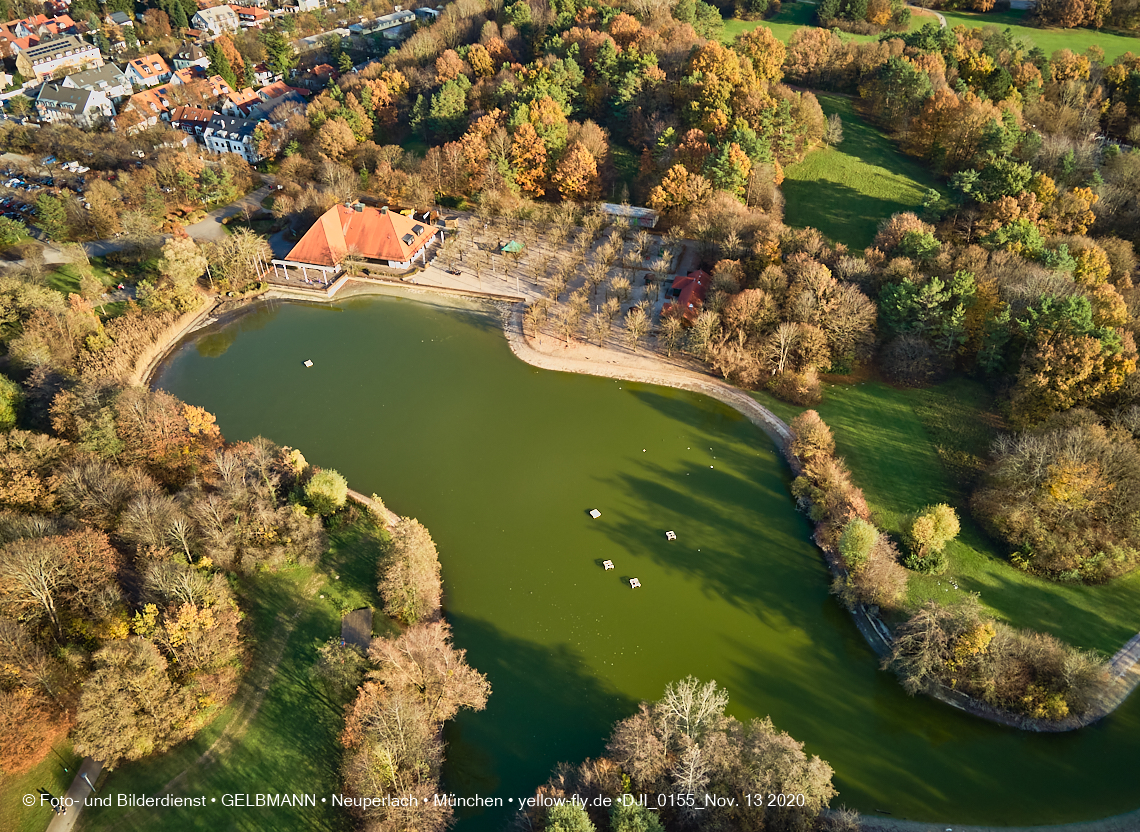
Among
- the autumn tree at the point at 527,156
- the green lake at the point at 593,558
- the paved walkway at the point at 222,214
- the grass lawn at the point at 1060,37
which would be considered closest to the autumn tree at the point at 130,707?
the green lake at the point at 593,558

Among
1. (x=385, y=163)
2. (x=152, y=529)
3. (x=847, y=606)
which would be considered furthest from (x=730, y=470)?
(x=385, y=163)

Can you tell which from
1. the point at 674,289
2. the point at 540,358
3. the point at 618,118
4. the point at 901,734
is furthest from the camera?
the point at 618,118

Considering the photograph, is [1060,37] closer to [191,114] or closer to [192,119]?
[192,119]

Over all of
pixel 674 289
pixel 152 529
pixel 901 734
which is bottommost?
pixel 901 734

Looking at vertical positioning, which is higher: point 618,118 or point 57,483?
point 618,118

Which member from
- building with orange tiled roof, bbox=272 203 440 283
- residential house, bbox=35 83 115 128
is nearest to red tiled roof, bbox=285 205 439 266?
building with orange tiled roof, bbox=272 203 440 283

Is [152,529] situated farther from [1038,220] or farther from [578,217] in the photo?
[1038,220]
